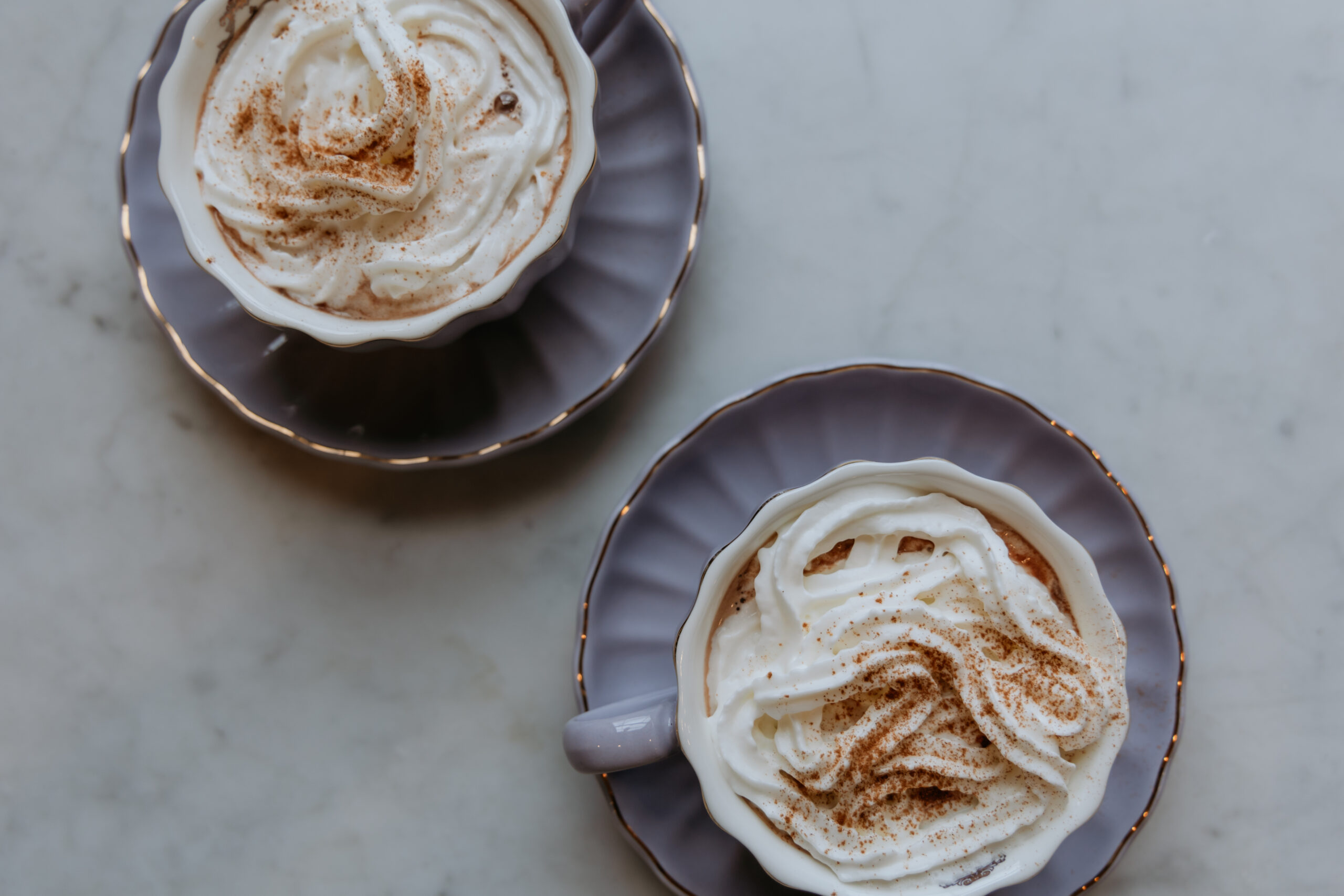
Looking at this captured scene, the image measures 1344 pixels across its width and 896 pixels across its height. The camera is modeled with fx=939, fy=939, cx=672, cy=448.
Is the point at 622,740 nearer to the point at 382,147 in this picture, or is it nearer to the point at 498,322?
the point at 498,322

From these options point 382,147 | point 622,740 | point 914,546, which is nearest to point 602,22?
point 382,147

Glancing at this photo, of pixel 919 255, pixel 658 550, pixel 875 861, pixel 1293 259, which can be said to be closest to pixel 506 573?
pixel 658 550

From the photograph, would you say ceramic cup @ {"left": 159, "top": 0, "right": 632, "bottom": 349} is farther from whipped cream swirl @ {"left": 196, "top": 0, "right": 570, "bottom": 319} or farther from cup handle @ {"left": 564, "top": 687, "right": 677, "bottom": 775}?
cup handle @ {"left": 564, "top": 687, "right": 677, "bottom": 775}

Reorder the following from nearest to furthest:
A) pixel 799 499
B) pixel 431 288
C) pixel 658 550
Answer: pixel 799 499
pixel 431 288
pixel 658 550

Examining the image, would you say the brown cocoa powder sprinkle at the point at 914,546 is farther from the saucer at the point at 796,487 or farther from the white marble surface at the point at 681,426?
the white marble surface at the point at 681,426

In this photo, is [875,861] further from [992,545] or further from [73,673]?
[73,673]

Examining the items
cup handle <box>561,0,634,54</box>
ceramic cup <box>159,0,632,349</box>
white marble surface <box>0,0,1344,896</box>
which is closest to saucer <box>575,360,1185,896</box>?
white marble surface <box>0,0,1344,896</box>
